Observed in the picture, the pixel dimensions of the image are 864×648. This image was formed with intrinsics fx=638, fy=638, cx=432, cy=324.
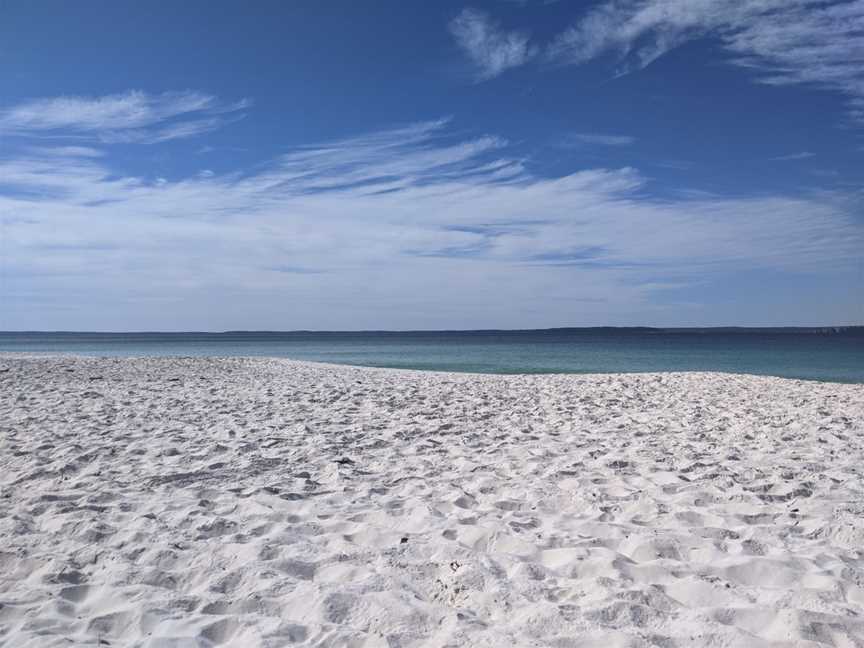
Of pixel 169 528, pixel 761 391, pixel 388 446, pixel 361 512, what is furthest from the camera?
pixel 761 391

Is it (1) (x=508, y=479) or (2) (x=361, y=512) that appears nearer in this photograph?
(2) (x=361, y=512)

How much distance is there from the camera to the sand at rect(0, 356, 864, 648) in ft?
9.81

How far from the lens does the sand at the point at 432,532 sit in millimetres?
2990

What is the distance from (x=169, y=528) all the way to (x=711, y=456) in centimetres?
487

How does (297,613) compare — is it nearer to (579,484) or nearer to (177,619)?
(177,619)

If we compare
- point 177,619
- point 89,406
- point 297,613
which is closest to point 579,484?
point 297,613

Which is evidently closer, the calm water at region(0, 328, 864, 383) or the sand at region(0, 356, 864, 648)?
the sand at region(0, 356, 864, 648)

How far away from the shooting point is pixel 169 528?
4266 mm

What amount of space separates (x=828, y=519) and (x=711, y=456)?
1915mm

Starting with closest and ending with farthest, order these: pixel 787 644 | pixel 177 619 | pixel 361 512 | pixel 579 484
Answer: pixel 787 644 < pixel 177 619 < pixel 361 512 < pixel 579 484

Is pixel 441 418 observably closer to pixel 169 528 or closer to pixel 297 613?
pixel 169 528

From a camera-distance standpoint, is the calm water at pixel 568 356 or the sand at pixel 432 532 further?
the calm water at pixel 568 356

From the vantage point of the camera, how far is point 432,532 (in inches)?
165

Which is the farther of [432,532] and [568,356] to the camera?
[568,356]
